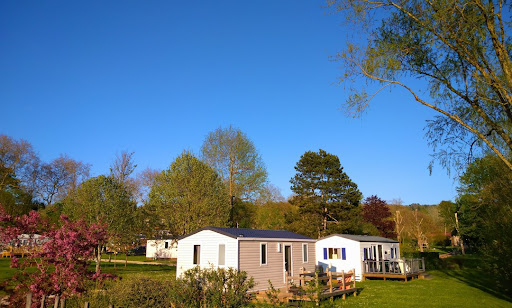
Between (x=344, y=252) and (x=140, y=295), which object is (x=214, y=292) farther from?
(x=344, y=252)

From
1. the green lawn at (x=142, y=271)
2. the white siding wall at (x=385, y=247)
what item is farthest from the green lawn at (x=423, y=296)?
the green lawn at (x=142, y=271)

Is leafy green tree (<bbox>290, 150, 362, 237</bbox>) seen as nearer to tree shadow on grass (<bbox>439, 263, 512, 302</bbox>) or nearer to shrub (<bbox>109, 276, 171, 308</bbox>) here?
tree shadow on grass (<bbox>439, 263, 512, 302</bbox>)

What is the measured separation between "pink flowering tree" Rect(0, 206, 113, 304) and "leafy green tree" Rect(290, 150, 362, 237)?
27905mm

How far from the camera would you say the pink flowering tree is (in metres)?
9.79

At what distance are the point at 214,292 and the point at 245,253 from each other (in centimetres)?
904

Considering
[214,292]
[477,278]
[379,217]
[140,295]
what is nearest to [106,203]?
[140,295]

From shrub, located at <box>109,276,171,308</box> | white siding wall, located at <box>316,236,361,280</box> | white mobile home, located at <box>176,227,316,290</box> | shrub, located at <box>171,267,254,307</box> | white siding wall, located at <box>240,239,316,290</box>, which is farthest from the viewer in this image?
white siding wall, located at <box>316,236,361,280</box>

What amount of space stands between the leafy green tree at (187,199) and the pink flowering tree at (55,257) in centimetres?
1491

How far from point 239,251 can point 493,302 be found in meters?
11.3

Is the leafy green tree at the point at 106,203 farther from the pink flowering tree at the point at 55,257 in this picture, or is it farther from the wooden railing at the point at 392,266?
the wooden railing at the point at 392,266

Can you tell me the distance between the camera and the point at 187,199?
25953 millimetres

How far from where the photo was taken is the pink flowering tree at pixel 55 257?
979cm

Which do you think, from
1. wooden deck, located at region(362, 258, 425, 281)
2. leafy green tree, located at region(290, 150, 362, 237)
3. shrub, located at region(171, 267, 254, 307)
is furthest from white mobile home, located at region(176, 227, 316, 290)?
leafy green tree, located at region(290, 150, 362, 237)

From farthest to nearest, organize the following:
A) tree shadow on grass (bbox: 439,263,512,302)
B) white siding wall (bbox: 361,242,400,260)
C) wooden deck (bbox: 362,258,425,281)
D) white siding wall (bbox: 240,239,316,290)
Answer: white siding wall (bbox: 361,242,400,260), wooden deck (bbox: 362,258,425,281), tree shadow on grass (bbox: 439,263,512,302), white siding wall (bbox: 240,239,316,290)
